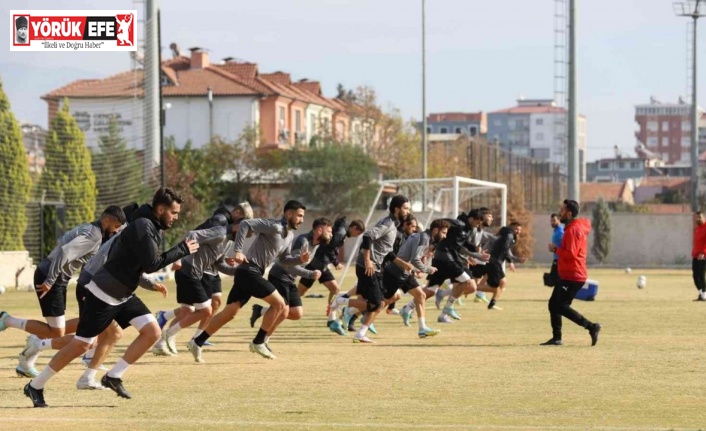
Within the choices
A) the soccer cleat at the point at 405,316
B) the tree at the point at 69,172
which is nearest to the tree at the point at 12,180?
the tree at the point at 69,172

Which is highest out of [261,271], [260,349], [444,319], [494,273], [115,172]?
[115,172]

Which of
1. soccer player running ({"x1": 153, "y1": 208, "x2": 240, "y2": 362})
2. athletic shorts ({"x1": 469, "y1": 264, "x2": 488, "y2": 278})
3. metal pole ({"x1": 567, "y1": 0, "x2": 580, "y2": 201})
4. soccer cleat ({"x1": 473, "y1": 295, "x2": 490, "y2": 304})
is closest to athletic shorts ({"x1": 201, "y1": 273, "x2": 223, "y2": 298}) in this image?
soccer player running ({"x1": 153, "y1": 208, "x2": 240, "y2": 362})

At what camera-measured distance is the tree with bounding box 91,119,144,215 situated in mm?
45344

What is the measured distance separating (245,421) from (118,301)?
177cm

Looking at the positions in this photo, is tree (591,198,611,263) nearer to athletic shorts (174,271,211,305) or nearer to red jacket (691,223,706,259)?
red jacket (691,223,706,259)

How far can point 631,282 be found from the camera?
144 ft

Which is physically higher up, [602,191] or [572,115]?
[572,115]

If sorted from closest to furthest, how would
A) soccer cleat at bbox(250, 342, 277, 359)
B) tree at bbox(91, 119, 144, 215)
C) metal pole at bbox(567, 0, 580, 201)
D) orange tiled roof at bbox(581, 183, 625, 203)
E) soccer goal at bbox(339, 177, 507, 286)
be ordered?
soccer cleat at bbox(250, 342, 277, 359)
soccer goal at bbox(339, 177, 507, 286)
metal pole at bbox(567, 0, 580, 201)
tree at bbox(91, 119, 144, 215)
orange tiled roof at bbox(581, 183, 625, 203)

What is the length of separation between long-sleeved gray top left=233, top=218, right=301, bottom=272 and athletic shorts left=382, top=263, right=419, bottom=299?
3862 mm

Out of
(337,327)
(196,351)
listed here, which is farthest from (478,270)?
(196,351)

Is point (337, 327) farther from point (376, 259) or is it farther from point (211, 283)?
point (211, 283)

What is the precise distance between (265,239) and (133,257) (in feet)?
16.1

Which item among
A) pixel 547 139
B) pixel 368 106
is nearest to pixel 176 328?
pixel 368 106

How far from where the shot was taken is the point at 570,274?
18594 mm
